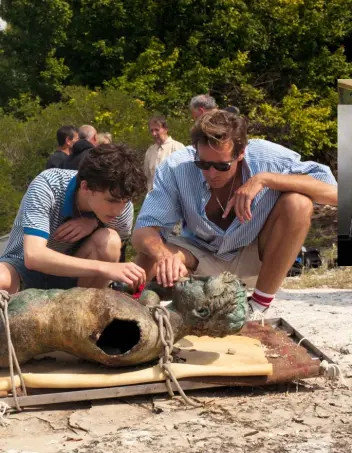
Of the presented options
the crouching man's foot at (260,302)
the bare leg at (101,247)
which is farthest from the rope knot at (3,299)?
the crouching man's foot at (260,302)

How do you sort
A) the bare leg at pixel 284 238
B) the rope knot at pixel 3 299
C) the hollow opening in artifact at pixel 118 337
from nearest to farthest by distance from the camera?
the rope knot at pixel 3 299
the hollow opening in artifact at pixel 118 337
the bare leg at pixel 284 238

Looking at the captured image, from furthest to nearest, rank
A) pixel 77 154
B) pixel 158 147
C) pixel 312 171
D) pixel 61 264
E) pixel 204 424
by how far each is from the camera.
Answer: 1. pixel 158 147
2. pixel 77 154
3. pixel 312 171
4. pixel 61 264
5. pixel 204 424

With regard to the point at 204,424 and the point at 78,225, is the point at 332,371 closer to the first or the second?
the point at 204,424

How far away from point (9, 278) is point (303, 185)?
1631 mm

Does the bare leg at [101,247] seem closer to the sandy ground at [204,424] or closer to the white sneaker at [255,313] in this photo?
the white sneaker at [255,313]

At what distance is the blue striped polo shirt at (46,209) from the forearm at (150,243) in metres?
0.25

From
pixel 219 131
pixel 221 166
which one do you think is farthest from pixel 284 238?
pixel 219 131

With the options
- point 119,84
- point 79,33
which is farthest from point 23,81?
point 119,84

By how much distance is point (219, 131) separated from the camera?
439 centimetres

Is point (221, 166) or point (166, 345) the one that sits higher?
point (221, 166)

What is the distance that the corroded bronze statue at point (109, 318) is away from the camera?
3389 mm

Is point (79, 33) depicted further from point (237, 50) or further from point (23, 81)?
point (237, 50)

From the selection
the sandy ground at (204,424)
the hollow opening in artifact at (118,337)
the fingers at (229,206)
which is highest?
the fingers at (229,206)

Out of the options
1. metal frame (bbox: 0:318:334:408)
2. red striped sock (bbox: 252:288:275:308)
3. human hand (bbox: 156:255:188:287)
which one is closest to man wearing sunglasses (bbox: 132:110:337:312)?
red striped sock (bbox: 252:288:275:308)
